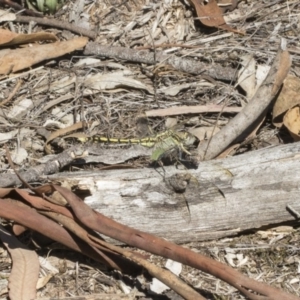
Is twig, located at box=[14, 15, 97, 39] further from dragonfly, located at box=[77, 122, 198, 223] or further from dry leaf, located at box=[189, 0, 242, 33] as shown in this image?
dragonfly, located at box=[77, 122, 198, 223]

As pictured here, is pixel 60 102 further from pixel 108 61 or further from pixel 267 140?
pixel 267 140

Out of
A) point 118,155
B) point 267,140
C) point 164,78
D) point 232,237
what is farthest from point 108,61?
point 232,237

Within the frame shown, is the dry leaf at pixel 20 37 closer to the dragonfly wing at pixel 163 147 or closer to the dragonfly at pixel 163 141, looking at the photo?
the dragonfly at pixel 163 141

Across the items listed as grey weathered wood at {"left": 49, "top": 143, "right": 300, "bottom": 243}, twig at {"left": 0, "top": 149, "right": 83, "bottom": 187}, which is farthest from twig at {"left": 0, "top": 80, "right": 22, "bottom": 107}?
grey weathered wood at {"left": 49, "top": 143, "right": 300, "bottom": 243}

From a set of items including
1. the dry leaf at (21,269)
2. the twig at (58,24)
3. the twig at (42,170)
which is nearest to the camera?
the dry leaf at (21,269)

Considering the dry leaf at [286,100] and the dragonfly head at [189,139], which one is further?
the dry leaf at [286,100]

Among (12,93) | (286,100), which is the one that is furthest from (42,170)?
(286,100)

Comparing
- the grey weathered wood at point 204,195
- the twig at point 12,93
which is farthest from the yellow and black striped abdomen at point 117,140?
the twig at point 12,93

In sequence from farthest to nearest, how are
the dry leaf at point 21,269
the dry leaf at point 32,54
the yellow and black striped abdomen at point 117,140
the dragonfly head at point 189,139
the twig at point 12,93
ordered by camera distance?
the dry leaf at point 32,54, the twig at point 12,93, the yellow and black striped abdomen at point 117,140, the dragonfly head at point 189,139, the dry leaf at point 21,269
